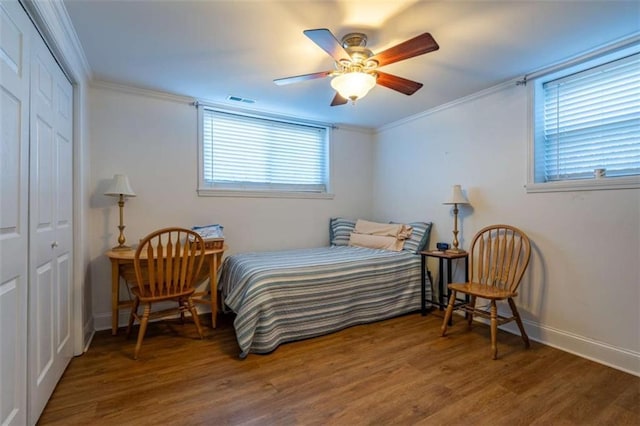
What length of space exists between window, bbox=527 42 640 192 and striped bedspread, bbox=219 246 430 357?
4.79ft

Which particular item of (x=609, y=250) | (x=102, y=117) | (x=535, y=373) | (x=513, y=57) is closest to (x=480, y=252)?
(x=609, y=250)

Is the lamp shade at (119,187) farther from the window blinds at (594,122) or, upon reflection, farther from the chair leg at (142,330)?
the window blinds at (594,122)

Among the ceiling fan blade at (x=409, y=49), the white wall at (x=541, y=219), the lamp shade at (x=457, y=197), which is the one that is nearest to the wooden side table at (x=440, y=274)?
the white wall at (x=541, y=219)

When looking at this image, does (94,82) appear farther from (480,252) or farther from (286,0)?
(480,252)

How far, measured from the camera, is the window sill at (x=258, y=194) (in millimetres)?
3256

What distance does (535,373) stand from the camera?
2016 mm

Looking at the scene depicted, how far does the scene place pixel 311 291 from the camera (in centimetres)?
255

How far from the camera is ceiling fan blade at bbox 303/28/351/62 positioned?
5.21 ft

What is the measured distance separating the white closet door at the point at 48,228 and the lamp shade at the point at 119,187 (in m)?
0.42

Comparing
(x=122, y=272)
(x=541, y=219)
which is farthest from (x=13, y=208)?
(x=541, y=219)

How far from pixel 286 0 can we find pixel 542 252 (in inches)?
103

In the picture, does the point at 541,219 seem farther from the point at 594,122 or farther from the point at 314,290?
the point at 314,290

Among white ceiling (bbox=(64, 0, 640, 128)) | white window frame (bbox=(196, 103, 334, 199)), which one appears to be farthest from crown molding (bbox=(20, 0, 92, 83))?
white window frame (bbox=(196, 103, 334, 199))

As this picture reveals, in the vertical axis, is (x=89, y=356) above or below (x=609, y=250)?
below
